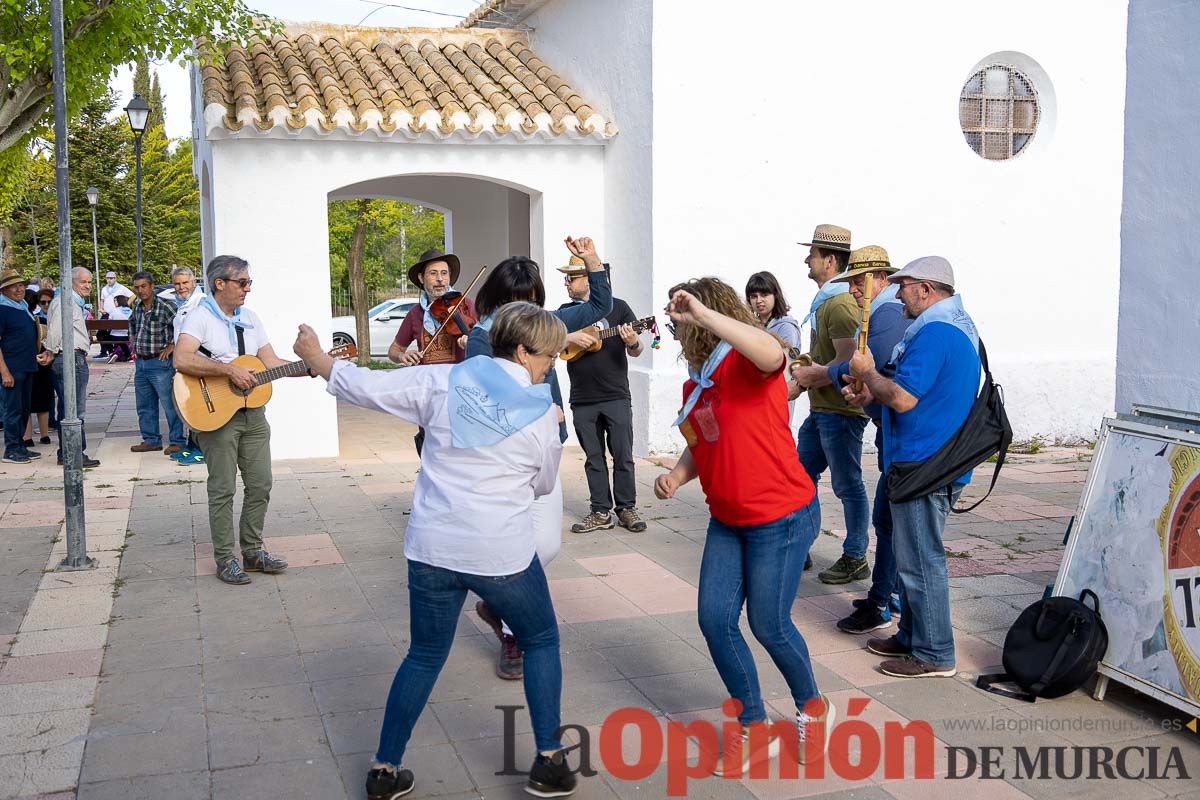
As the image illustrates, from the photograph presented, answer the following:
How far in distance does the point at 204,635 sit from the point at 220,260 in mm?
2059

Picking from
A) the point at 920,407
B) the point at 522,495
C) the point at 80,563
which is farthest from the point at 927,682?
the point at 80,563

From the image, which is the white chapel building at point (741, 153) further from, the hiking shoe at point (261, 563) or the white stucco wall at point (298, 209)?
the hiking shoe at point (261, 563)

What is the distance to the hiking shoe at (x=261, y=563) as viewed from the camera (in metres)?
6.32

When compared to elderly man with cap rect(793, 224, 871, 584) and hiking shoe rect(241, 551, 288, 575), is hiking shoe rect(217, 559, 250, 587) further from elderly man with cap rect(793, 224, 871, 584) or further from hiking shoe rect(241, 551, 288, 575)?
elderly man with cap rect(793, 224, 871, 584)

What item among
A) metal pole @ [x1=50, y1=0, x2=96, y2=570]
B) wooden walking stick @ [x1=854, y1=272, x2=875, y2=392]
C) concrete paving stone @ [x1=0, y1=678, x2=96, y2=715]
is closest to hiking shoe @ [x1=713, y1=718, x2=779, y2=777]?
wooden walking stick @ [x1=854, y1=272, x2=875, y2=392]

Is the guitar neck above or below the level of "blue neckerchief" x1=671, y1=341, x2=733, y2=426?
below

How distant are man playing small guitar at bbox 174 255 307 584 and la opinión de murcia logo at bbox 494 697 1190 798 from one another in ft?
8.79

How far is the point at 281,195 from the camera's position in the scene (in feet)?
32.5

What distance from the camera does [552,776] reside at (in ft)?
11.6

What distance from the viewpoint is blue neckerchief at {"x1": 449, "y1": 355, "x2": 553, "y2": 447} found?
10.8ft

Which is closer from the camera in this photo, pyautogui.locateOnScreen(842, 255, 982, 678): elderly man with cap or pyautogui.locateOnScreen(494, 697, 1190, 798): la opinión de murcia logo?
pyautogui.locateOnScreen(494, 697, 1190, 798): la opinión de murcia logo

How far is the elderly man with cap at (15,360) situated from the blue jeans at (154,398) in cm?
98

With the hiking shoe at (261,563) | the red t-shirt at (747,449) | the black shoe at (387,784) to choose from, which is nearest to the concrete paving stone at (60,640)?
the hiking shoe at (261,563)

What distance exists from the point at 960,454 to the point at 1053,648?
0.83 meters
